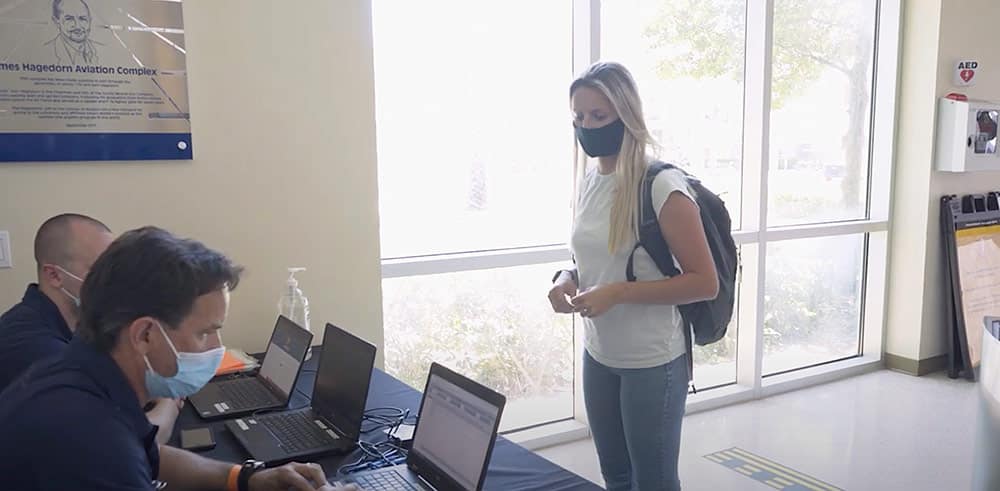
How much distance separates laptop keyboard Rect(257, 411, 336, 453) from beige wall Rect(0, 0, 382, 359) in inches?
31.8

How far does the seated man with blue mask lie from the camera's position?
1.55 m

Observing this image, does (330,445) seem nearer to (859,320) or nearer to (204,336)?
(204,336)

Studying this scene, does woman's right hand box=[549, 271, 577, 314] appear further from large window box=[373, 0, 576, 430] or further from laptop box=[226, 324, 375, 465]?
large window box=[373, 0, 576, 430]

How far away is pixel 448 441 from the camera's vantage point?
1383 millimetres

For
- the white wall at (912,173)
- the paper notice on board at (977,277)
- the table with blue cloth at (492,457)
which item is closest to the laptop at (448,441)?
the table with blue cloth at (492,457)

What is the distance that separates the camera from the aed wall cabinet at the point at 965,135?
4.23 metres

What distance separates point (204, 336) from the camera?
4.01 ft

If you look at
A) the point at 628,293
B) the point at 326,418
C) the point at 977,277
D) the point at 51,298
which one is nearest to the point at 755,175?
the point at 977,277

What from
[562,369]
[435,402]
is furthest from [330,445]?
[562,369]

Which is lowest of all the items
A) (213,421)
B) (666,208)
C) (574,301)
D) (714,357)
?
(714,357)

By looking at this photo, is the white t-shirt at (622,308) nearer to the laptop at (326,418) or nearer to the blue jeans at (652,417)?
the blue jeans at (652,417)

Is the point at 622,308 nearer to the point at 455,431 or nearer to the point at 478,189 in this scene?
the point at 455,431

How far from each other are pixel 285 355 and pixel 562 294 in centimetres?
83

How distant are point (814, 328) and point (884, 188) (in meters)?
1.01
